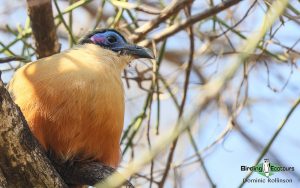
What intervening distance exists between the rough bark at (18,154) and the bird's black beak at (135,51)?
116cm

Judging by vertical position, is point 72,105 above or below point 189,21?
below

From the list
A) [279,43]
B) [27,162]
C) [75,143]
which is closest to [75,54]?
[75,143]

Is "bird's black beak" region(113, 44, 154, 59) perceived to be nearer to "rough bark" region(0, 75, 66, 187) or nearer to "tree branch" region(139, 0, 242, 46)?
"tree branch" region(139, 0, 242, 46)

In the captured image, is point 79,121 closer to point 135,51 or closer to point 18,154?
point 18,154

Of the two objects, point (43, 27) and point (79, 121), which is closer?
point (79, 121)

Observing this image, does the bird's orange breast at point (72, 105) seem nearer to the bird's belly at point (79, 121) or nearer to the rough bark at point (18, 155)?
the bird's belly at point (79, 121)

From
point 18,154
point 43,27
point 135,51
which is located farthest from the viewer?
point 43,27

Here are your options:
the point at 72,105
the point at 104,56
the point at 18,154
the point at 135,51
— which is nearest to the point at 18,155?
the point at 18,154

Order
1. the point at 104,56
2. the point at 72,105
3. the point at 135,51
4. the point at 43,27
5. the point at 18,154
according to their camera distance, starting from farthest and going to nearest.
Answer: the point at 43,27 → the point at 135,51 → the point at 104,56 → the point at 72,105 → the point at 18,154

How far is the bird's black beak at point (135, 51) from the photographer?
3.58 meters

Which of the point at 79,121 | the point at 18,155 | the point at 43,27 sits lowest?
the point at 18,155

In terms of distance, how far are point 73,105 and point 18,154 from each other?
53 centimetres

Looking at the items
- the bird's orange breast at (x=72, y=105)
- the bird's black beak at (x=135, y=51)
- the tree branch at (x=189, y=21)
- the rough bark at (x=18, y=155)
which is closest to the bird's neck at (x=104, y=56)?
the bird's black beak at (x=135, y=51)

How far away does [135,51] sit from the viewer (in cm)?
361
